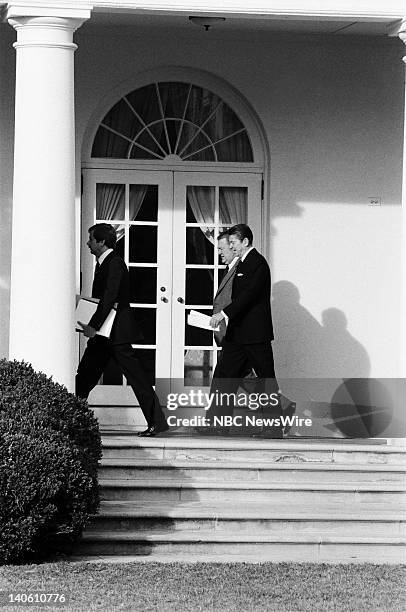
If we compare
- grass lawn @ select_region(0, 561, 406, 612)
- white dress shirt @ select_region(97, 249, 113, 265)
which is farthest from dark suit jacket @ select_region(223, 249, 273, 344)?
grass lawn @ select_region(0, 561, 406, 612)

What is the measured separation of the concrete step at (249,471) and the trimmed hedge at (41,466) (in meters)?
1.24

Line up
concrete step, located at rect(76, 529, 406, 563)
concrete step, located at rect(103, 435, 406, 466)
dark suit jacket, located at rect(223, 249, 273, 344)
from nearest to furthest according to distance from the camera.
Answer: concrete step, located at rect(76, 529, 406, 563)
concrete step, located at rect(103, 435, 406, 466)
dark suit jacket, located at rect(223, 249, 273, 344)

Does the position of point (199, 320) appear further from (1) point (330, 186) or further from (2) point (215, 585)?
(2) point (215, 585)

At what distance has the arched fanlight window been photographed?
43.7 ft

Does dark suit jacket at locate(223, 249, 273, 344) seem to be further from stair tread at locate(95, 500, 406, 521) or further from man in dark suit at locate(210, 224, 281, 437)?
stair tread at locate(95, 500, 406, 521)

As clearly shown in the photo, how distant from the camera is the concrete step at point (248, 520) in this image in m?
9.99

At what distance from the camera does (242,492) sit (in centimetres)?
1070

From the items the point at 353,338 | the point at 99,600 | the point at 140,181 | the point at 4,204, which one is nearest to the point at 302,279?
the point at 353,338

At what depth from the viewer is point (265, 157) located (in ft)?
44.2

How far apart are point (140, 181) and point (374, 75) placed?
250 centimetres

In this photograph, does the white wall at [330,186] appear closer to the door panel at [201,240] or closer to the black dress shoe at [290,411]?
the door panel at [201,240]

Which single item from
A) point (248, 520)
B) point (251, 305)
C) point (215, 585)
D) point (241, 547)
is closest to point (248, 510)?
point (248, 520)

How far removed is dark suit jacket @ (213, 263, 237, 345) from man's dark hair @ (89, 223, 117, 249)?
41.0 inches

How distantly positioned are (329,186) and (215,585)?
225 inches
